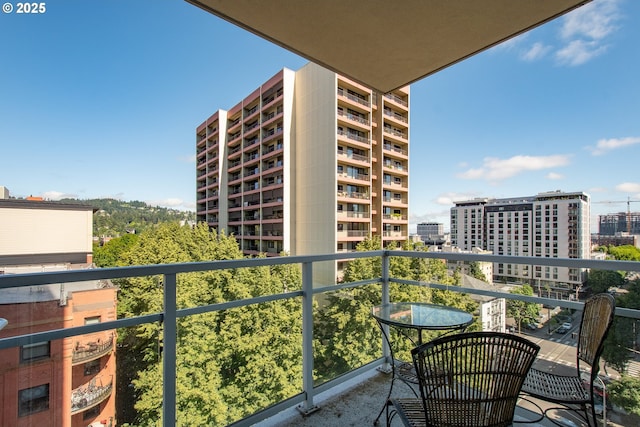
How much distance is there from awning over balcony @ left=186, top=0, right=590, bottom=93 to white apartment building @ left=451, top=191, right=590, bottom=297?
172 centimetres

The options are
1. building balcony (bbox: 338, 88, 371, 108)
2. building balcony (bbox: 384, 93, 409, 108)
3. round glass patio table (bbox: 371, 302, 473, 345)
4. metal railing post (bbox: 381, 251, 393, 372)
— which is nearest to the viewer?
round glass patio table (bbox: 371, 302, 473, 345)

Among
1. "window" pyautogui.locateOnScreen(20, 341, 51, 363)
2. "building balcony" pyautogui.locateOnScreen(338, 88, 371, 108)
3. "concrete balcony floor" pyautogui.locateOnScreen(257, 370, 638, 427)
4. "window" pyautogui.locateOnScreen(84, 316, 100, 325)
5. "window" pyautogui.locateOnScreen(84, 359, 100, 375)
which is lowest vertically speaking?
"concrete balcony floor" pyautogui.locateOnScreen(257, 370, 638, 427)

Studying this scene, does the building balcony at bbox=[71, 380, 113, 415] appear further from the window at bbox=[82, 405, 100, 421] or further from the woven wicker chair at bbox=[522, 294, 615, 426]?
the woven wicker chair at bbox=[522, 294, 615, 426]

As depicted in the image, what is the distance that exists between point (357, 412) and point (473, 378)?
4.67ft

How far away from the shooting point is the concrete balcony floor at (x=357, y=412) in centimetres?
192

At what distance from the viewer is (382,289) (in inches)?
120

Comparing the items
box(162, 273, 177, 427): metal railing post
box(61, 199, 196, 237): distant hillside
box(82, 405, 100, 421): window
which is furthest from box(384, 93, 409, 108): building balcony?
box(82, 405, 100, 421): window

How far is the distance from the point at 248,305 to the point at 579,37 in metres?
22.6

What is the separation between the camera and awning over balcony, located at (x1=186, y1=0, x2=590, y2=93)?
1809 mm

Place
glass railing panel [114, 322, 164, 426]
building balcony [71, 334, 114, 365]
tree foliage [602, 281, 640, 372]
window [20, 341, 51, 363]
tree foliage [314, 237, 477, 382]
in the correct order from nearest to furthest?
window [20, 341, 51, 363] → building balcony [71, 334, 114, 365] → glass railing panel [114, 322, 164, 426] → tree foliage [602, 281, 640, 372] → tree foliage [314, 237, 477, 382]

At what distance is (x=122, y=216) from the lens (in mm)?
20297

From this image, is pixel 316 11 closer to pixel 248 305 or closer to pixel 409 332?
pixel 248 305

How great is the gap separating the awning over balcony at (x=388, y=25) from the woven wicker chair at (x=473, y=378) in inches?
75.4

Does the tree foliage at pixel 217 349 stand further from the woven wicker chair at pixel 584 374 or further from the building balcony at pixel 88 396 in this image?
the woven wicker chair at pixel 584 374
